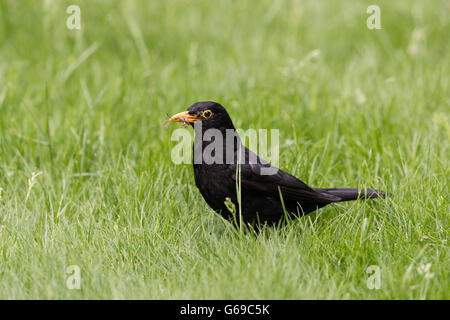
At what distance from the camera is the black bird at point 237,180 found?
3.39m

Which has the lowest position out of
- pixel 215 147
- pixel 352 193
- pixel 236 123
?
pixel 352 193

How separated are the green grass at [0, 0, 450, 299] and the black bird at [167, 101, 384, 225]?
0.49 feet

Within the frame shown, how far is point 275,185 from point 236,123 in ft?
4.04

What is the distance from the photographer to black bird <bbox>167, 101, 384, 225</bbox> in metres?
3.39

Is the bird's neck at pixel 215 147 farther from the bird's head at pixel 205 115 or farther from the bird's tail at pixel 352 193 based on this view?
the bird's tail at pixel 352 193

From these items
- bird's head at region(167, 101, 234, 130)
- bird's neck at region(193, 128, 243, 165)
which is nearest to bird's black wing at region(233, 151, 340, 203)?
bird's neck at region(193, 128, 243, 165)

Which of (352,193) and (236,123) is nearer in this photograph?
(352,193)

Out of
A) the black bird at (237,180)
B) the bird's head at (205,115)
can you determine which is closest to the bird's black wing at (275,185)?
the black bird at (237,180)

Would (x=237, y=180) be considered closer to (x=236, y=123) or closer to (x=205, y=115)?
(x=205, y=115)

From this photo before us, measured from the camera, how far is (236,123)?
4.61 m

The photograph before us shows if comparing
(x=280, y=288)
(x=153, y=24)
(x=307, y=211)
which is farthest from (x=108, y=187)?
(x=153, y=24)

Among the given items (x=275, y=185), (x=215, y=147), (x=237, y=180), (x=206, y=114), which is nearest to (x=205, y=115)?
(x=206, y=114)
